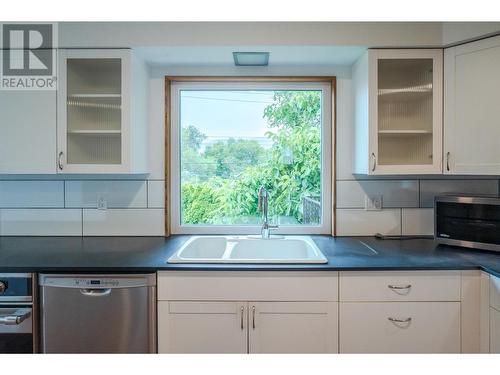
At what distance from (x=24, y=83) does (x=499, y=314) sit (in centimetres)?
255

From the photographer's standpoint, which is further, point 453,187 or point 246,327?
point 453,187

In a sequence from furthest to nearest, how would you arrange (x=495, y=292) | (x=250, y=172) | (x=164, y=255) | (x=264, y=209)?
(x=250, y=172), (x=264, y=209), (x=164, y=255), (x=495, y=292)

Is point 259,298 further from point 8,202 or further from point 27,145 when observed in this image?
point 8,202

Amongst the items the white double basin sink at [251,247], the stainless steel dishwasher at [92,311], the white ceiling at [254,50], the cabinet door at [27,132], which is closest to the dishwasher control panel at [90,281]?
the stainless steel dishwasher at [92,311]

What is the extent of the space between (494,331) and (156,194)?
6.26ft

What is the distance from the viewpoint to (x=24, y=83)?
1.84m

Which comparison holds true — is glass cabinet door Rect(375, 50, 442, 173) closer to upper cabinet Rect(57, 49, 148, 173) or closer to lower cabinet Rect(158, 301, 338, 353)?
lower cabinet Rect(158, 301, 338, 353)

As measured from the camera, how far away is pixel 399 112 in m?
1.98

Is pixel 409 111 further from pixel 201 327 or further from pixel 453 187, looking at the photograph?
pixel 201 327

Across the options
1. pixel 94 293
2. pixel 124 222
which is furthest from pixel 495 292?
pixel 124 222

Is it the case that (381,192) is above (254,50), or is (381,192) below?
Answer: below

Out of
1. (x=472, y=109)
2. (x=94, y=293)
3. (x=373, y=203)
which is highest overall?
(x=472, y=109)

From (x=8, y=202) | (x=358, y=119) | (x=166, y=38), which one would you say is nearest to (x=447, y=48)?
(x=358, y=119)

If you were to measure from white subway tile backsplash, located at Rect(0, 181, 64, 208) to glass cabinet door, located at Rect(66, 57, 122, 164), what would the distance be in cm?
41
